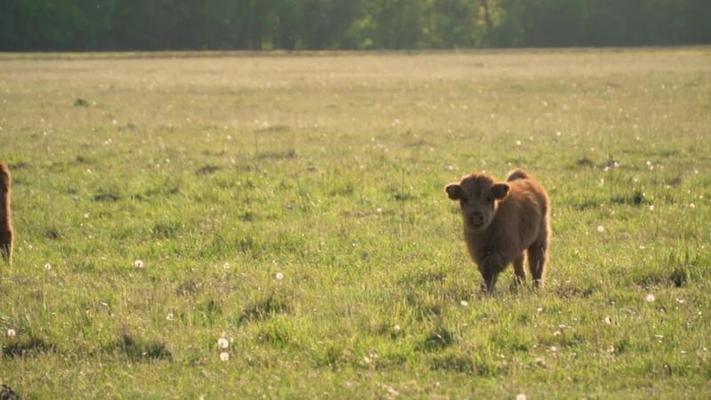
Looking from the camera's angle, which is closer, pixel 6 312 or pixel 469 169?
pixel 6 312

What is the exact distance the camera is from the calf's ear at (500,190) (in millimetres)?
8703

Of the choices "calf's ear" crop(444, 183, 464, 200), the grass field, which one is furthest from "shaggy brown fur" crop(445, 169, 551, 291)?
the grass field

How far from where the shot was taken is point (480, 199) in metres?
8.75

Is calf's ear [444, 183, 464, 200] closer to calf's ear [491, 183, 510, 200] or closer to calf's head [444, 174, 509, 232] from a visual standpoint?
calf's head [444, 174, 509, 232]

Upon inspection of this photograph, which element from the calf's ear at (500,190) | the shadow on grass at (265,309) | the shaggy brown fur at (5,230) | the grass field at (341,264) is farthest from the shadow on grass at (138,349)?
the shaggy brown fur at (5,230)

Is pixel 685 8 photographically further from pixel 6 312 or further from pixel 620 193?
pixel 6 312

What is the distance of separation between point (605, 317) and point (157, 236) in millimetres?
5551

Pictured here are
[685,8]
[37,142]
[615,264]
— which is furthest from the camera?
[685,8]

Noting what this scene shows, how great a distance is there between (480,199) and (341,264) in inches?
63.6

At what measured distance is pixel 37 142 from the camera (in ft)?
64.6

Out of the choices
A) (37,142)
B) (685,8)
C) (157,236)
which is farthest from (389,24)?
(157,236)

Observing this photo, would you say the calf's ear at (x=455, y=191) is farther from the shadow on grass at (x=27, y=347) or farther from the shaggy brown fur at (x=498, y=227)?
the shadow on grass at (x=27, y=347)

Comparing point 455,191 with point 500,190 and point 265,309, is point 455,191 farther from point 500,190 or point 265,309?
point 265,309

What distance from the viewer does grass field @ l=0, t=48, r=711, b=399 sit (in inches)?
253
